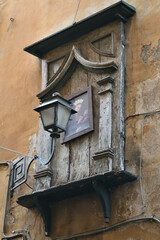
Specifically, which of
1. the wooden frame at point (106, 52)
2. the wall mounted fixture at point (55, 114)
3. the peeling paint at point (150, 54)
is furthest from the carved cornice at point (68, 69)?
the wall mounted fixture at point (55, 114)

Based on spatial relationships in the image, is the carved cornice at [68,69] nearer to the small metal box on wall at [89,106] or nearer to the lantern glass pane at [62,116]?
the small metal box on wall at [89,106]

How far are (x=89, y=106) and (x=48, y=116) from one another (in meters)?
0.82

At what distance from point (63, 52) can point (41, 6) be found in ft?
4.85

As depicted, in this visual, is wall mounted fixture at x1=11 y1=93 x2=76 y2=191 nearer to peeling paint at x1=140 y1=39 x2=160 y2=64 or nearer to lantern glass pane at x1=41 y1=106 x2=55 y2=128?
lantern glass pane at x1=41 y1=106 x2=55 y2=128

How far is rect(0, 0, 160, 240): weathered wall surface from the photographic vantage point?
5.80 metres

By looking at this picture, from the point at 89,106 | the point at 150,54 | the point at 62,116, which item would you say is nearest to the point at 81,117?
the point at 89,106

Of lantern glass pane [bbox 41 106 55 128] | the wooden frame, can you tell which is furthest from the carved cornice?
lantern glass pane [bbox 41 106 55 128]

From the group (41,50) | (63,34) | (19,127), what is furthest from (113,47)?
(19,127)

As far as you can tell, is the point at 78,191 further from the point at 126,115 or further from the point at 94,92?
the point at 94,92

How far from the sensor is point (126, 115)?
629 cm

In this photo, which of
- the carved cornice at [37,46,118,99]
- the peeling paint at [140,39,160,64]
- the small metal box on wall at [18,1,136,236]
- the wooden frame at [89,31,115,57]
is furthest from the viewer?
the carved cornice at [37,46,118,99]

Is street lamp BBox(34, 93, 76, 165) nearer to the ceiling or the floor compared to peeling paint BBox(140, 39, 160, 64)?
nearer to the floor

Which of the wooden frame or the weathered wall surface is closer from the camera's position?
the weathered wall surface

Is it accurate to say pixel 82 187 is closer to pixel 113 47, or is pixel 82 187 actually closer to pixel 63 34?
pixel 113 47
